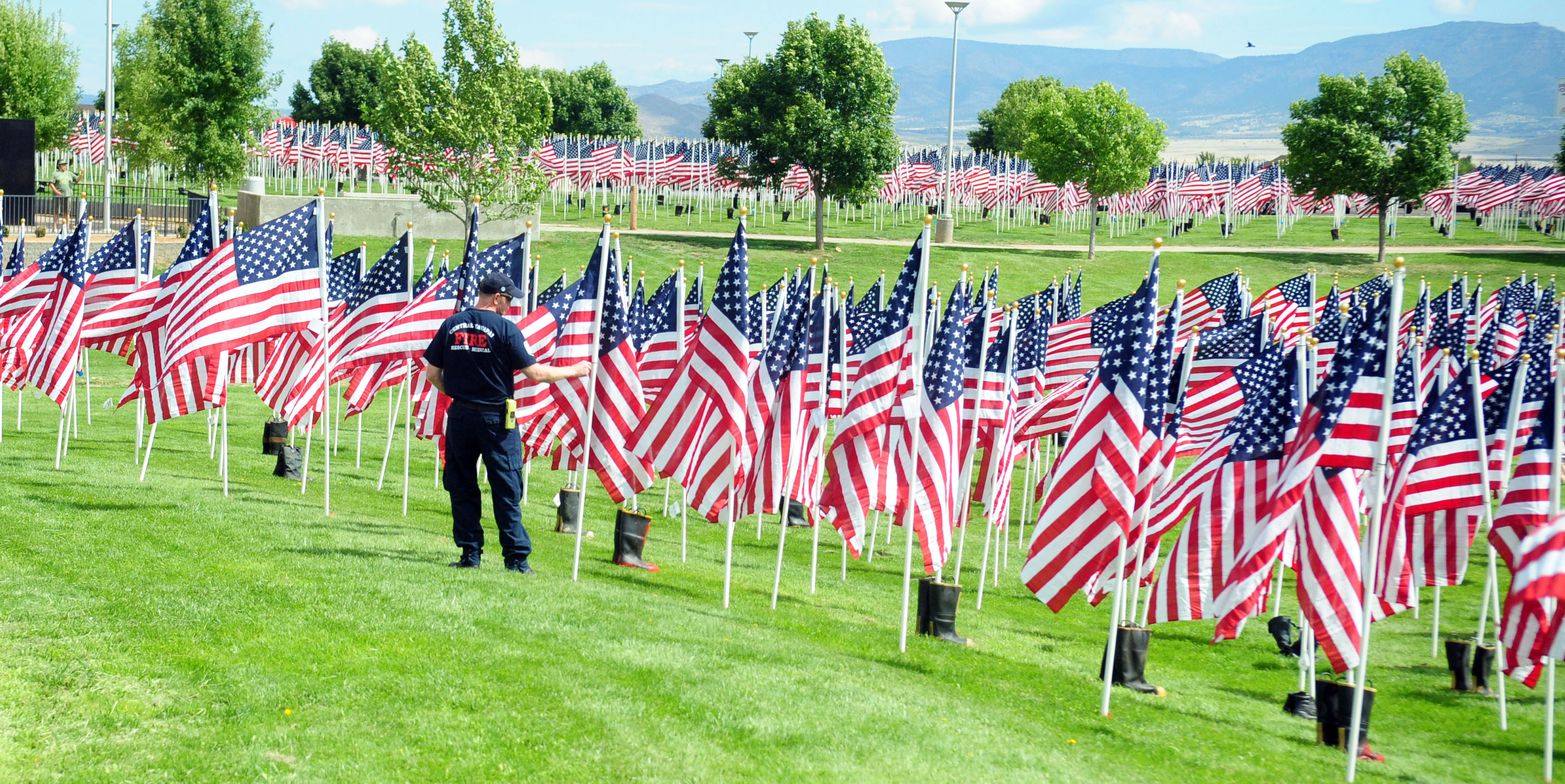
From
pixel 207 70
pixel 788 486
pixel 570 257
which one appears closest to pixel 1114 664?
pixel 788 486

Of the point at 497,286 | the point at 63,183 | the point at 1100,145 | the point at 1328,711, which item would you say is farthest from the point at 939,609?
the point at 63,183

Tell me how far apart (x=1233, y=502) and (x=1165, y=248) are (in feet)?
178

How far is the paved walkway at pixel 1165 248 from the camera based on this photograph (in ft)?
197

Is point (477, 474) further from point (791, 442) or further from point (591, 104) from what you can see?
point (591, 104)

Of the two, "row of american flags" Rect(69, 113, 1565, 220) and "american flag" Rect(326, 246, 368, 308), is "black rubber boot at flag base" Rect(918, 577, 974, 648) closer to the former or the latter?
"american flag" Rect(326, 246, 368, 308)

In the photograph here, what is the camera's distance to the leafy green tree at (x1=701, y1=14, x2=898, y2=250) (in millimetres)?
54000

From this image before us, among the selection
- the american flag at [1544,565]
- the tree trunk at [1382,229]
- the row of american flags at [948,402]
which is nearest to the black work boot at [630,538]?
the row of american flags at [948,402]

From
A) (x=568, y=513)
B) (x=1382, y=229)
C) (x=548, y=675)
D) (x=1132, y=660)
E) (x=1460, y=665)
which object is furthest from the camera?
(x=1382, y=229)

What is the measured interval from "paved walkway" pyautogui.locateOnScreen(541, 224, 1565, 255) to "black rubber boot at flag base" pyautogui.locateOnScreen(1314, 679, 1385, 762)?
163 ft

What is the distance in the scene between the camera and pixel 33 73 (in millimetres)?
53219

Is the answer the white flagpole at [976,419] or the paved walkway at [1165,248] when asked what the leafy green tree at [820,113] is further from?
the white flagpole at [976,419]

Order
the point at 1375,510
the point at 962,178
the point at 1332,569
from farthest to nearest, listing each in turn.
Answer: the point at 962,178
the point at 1332,569
the point at 1375,510

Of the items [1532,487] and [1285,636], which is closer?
[1532,487]

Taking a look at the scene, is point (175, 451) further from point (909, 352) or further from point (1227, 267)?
point (1227, 267)
